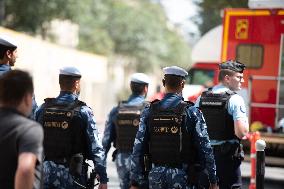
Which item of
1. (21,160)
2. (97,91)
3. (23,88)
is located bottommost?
(97,91)

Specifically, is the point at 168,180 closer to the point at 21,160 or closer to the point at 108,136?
the point at 21,160

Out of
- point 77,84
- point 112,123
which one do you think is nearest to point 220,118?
point 77,84

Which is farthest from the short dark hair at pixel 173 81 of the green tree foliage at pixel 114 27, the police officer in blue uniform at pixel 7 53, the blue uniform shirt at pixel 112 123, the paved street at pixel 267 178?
the green tree foliage at pixel 114 27

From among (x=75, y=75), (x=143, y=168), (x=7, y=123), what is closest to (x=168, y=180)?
(x=143, y=168)

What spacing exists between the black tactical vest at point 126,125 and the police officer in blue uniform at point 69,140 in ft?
6.71

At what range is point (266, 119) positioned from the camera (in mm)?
12609

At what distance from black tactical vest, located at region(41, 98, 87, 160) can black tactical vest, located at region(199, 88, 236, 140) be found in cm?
146

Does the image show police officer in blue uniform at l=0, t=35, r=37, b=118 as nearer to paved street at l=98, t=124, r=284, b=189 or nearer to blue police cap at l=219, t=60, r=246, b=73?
blue police cap at l=219, t=60, r=246, b=73

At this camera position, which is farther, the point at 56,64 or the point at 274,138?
the point at 56,64

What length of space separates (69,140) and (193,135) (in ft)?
3.22

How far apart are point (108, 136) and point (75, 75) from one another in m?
2.31

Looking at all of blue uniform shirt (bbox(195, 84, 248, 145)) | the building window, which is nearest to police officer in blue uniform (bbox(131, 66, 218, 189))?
blue uniform shirt (bbox(195, 84, 248, 145))

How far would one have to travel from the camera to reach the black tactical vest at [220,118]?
21.7 feet

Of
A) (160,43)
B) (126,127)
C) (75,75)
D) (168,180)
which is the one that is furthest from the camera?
(160,43)
